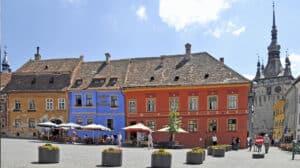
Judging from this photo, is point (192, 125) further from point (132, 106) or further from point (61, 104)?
point (61, 104)

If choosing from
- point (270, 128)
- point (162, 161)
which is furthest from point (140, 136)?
point (270, 128)

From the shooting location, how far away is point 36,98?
50.5 m

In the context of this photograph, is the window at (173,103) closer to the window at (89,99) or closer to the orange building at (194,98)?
the orange building at (194,98)

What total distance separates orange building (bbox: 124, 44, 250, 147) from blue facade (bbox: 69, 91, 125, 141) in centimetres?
106

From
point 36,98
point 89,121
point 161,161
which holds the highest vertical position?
point 36,98

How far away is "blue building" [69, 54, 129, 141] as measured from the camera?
47.2m

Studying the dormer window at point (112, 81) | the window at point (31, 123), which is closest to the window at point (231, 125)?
the dormer window at point (112, 81)

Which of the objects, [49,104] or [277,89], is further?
[277,89]

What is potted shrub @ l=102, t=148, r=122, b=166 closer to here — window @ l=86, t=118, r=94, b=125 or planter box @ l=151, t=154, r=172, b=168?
planter box @ l=151, t=154, r=172, b=168

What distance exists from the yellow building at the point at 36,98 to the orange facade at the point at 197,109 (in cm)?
826

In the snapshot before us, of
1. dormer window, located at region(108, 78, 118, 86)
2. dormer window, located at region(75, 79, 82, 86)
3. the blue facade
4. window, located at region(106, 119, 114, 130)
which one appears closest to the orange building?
the blue facade

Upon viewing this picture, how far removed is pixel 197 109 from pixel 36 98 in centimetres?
1928

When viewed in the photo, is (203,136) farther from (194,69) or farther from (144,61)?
(144,61)

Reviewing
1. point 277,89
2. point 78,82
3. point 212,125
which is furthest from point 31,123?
point 277,89
